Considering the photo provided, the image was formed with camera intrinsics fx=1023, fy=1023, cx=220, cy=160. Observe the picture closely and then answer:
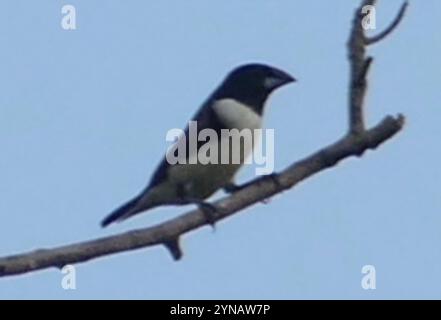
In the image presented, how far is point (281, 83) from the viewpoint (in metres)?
4.79

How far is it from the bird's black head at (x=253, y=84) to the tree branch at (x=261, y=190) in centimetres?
146

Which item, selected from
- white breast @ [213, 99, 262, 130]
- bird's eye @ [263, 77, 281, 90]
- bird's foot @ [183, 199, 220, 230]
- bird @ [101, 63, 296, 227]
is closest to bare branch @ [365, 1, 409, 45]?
bird's foot @ [183, 199, 220, 230]

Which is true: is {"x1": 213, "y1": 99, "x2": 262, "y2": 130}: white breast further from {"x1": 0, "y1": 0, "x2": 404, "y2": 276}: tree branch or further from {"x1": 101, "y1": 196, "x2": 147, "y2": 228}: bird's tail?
{"x1": 0, "y1": 0, "x2": 404, "y2": 276}: tree branch

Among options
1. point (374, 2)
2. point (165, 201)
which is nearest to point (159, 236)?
point (374, 2)

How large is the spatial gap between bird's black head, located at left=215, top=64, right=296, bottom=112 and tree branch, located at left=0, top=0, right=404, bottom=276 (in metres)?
1.46

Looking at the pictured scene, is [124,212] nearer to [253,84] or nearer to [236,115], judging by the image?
[236,115]

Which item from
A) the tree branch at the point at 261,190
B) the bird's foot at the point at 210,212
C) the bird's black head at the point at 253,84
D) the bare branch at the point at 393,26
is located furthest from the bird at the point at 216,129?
the bare branch at the point at 393,26

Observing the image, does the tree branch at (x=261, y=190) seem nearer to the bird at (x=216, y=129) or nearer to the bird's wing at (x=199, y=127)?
the bird at (x=216, y=129)

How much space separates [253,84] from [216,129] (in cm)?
40

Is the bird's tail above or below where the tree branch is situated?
above

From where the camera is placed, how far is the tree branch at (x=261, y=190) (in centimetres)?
302

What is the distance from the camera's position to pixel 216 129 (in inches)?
180

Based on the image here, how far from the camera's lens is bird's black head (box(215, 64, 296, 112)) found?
479 centimetres
